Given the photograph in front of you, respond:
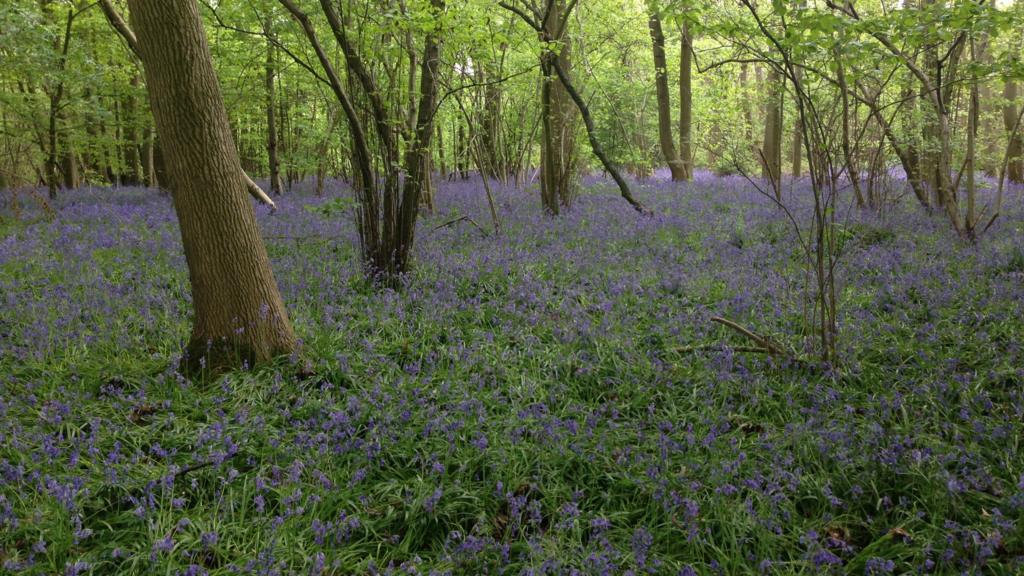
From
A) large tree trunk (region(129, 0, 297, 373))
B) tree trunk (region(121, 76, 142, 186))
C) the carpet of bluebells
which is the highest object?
tree trunk (region(121, 76, 142, 186))

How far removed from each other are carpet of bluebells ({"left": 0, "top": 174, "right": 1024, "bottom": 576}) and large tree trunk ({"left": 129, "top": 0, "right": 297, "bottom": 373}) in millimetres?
294

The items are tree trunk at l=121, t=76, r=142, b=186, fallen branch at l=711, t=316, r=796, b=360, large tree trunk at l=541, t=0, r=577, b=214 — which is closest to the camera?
fallen branch at l=711, t=316, r=796, b=360

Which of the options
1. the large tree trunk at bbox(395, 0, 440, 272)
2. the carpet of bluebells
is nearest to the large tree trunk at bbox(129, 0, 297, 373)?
the carpet of bluebells

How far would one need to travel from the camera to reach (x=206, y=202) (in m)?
4.26

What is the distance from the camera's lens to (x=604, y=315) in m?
5.55

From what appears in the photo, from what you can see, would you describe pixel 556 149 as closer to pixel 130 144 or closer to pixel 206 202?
pixel 206 202

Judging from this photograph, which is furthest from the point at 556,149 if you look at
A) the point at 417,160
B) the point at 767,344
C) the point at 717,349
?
the point at 767,344

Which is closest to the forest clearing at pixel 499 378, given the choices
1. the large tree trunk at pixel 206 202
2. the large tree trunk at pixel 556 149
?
the large tree trunk at pixel 206 202

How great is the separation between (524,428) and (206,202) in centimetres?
276

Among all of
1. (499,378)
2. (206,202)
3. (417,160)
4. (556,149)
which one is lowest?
(499,378)

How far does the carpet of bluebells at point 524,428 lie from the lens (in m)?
2.87

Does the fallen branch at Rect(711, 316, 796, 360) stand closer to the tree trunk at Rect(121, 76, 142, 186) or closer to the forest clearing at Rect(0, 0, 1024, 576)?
the forest clearing at Rect(0, 0, 1024, 576)

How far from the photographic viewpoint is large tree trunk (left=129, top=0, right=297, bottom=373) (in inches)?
158

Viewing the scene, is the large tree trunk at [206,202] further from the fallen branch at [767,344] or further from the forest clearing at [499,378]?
the fallen branch at [767,344]
